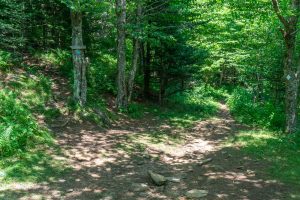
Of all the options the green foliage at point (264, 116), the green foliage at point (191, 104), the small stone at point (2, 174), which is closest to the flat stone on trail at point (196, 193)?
the small stone at point (2, 174)

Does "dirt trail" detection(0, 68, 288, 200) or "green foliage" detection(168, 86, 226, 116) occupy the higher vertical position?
"green foliage" detection(168, 86, 226, 116)

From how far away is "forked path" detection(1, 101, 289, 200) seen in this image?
6527 millimetres

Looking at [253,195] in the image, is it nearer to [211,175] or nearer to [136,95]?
[211,175]

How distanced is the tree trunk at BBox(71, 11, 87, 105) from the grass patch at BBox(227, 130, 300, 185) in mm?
6301

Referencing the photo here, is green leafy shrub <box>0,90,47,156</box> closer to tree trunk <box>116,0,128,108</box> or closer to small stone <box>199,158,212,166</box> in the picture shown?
small stone <box>199,158,212,166</box>

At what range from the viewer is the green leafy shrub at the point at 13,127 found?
799 centimetres

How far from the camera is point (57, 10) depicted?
52.7 feet

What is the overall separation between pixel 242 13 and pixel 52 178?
8.70 metres

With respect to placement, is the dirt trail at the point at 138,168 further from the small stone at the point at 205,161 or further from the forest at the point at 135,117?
the small stone at the point at 205,161

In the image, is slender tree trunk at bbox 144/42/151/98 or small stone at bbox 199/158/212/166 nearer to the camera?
small stone at bbox 199/158/212/166

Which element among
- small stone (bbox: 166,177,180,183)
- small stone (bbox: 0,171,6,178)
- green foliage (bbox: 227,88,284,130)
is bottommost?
small stone (bbox: 166,177,180,183)

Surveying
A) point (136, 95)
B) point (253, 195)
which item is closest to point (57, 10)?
point (136, 95)

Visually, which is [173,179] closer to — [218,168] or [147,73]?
[218,168]

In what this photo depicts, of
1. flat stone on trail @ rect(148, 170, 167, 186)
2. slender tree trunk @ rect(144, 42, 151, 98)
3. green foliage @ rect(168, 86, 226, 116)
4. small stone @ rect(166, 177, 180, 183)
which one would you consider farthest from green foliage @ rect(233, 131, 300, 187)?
slender tree trunk @ rect(144, 42, 151, 98)
